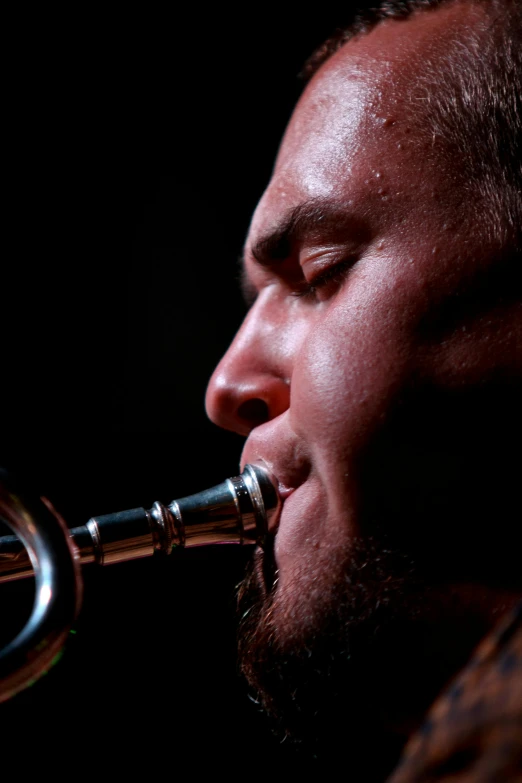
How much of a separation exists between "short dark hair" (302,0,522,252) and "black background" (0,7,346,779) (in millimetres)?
954

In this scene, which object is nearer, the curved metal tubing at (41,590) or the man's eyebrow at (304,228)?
the curved metal tubing at (41,590)

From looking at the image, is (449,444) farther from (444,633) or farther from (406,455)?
(444,633)

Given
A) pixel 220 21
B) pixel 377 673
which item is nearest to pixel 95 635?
pixel 377 673

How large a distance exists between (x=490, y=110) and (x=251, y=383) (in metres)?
0.49

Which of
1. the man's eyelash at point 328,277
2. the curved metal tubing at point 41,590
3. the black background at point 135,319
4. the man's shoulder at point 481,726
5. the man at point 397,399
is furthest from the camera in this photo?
the black background at point 135,319

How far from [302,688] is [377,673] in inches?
4.5

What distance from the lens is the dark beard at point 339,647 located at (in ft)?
2.92

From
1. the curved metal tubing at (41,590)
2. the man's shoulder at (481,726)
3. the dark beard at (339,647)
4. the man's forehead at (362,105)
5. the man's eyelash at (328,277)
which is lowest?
the dark beard at (339,647)

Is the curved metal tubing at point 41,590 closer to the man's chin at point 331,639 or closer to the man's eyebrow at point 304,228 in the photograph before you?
the man's chin at point 331,639

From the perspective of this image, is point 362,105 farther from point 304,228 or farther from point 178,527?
point 178,527

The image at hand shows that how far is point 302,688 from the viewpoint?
0.97 meters

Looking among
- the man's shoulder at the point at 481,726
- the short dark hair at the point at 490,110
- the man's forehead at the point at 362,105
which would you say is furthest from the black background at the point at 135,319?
the man's shoulder at the point at 481,726

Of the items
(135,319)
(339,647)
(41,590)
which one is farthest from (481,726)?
(135,319)

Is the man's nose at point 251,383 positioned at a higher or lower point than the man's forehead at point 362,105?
lower
